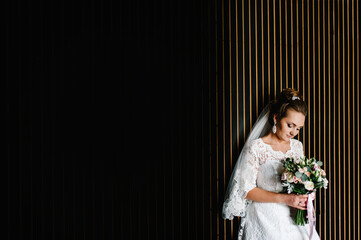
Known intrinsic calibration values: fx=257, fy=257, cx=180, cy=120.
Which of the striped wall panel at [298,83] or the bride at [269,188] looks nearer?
the bride at [269,188]

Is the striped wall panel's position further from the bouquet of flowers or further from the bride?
the bouquet of flowers

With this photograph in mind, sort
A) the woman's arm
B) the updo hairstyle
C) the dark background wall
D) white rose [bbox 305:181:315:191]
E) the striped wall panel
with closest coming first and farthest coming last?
white rose [bbox 305:181:315:191] < the woman's arm < the updo hairstyle < the striped wall panel < the dark background wall

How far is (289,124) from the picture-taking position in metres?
2.10

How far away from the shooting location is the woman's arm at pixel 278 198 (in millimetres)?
1985

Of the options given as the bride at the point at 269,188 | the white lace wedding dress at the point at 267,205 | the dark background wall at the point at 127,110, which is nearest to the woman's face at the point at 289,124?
the bride at the point at 269,188

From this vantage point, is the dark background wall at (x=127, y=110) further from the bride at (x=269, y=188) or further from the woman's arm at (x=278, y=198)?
the woman's arm at (x=278, y=198)

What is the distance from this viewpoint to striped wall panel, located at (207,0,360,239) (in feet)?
8.11

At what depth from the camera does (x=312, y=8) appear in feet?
8.85

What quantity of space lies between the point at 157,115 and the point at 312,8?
197cm

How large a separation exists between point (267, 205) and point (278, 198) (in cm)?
13

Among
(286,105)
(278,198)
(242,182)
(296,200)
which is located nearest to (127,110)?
(242,182)

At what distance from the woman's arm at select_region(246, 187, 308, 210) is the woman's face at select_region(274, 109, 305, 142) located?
1.52 ft

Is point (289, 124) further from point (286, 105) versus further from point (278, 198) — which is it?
point (278, 198)

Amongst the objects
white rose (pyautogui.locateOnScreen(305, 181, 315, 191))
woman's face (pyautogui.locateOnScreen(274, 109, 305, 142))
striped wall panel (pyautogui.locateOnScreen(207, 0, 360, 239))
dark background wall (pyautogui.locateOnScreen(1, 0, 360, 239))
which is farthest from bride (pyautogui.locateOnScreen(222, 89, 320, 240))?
dark background wall (pyautogui.locateOnScreen(1, 0, 360, 239))
